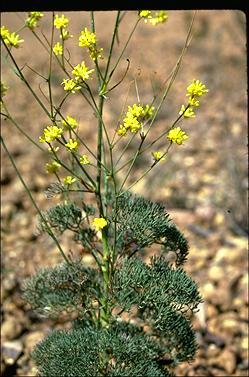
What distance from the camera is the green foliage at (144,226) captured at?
2361 mm

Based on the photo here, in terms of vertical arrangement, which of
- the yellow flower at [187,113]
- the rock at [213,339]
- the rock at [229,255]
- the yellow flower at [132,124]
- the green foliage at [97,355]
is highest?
the rock at [229,255]

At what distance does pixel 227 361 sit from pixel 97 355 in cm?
111

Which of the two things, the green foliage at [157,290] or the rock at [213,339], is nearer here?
the green foliage at [157,290]

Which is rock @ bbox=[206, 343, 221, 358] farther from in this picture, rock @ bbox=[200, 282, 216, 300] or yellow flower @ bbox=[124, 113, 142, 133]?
yellow flower @ bbox=[124, 113, 142, 133]

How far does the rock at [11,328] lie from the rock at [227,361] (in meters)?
0.97

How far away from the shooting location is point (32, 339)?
138 inches

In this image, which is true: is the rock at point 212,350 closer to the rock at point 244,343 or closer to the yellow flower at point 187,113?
the rock at point 244,343

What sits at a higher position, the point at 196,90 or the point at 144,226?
the point at 196,90

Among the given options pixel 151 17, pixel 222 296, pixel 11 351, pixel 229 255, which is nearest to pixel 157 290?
pixel 151 17

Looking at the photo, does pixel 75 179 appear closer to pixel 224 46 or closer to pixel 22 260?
pixel 22 260

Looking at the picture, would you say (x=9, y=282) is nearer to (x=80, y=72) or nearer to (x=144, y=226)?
(x=144, y=226)

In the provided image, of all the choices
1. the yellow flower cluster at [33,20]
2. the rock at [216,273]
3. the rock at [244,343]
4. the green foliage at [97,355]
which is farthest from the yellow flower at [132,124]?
the rock at [216,273]
